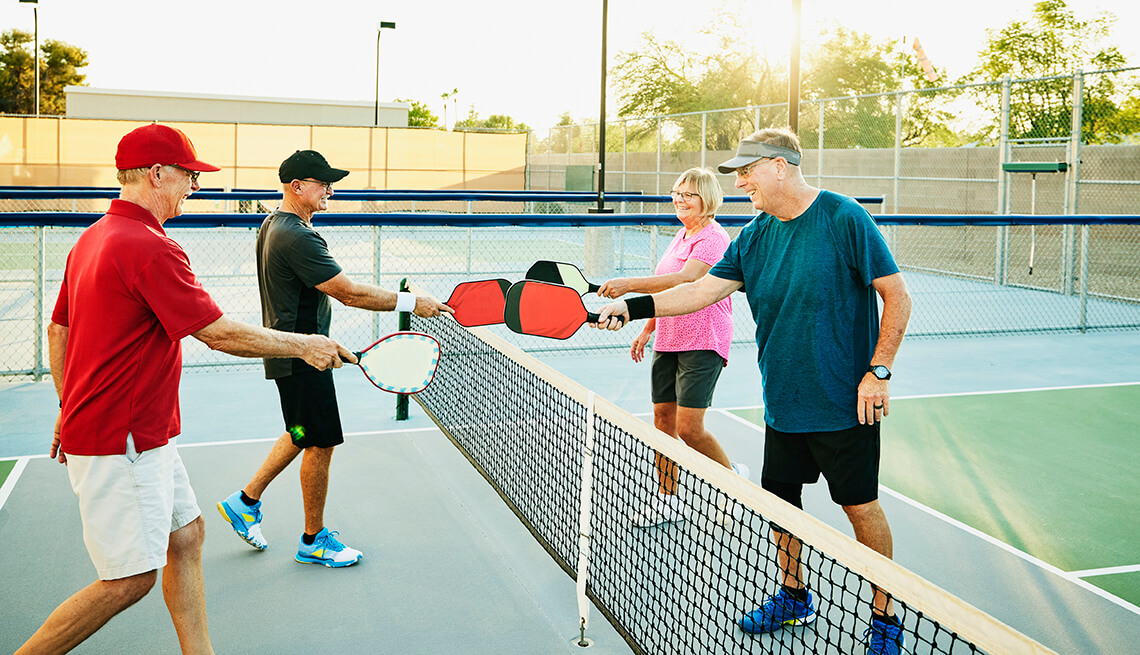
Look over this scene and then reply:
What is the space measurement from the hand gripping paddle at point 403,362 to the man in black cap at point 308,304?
27 cm

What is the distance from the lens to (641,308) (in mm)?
4352

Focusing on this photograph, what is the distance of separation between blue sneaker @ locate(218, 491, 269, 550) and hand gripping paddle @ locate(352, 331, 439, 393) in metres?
1.10

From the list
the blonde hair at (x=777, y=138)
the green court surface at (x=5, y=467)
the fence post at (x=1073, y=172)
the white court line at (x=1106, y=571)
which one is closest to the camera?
the blonde hair at (x=777, y=138)

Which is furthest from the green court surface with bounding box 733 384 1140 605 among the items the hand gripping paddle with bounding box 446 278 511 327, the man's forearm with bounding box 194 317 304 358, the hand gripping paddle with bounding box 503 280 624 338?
the man's forearm with bounding box 194 317 304 358

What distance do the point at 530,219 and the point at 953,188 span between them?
13984 millimetres

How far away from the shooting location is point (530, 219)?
8.66 m

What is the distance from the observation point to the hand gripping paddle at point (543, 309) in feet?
14.8

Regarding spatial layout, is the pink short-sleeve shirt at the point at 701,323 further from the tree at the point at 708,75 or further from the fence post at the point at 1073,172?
the tree at the point at 708,75

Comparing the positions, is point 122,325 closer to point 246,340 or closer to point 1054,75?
point 246,340

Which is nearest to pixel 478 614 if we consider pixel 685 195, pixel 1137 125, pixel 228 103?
pixel 685 195

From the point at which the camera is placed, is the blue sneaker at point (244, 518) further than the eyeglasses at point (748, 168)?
Yes

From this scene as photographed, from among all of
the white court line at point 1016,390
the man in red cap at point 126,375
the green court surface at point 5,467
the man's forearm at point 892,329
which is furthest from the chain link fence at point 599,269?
the man's forearm at point 892,329

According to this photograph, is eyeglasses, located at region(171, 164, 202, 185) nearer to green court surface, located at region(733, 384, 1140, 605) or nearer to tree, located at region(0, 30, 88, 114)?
green court surface, located at region(733, 384, 1140, 605)

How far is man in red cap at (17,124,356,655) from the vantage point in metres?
3.03
